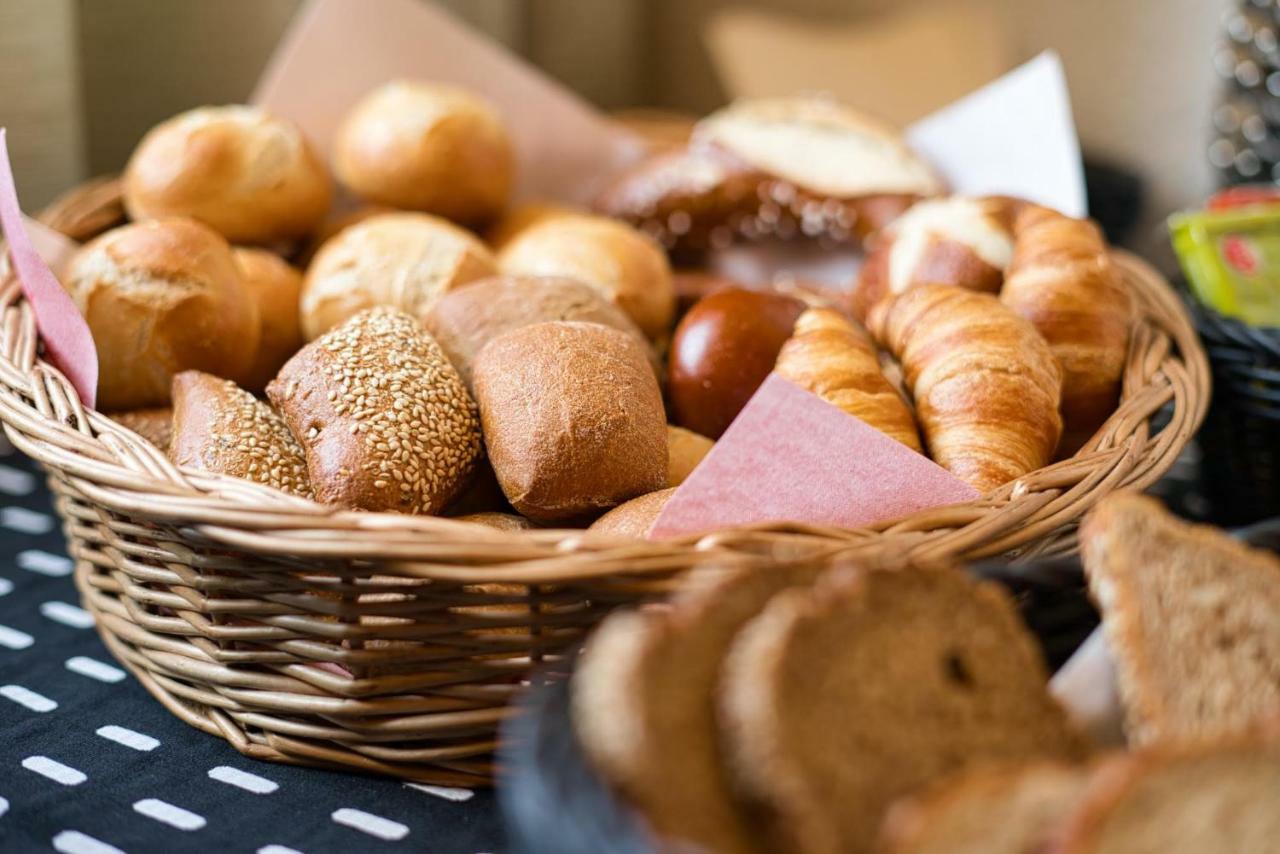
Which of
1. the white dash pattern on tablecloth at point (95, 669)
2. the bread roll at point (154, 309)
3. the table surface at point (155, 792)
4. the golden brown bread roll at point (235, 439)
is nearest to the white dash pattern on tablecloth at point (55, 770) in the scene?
the table surface at point (155, 792)

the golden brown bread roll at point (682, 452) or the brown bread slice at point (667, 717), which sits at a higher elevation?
the brown bread slice at point (667, 717)

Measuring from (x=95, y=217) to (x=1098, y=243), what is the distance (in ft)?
3.42

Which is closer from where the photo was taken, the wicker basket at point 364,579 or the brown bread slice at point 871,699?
the brown bread slice at point 871,699

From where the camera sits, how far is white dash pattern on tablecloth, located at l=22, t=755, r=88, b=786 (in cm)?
79

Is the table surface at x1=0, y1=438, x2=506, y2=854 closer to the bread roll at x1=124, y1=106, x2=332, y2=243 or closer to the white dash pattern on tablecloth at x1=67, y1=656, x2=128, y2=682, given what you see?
the white dash pattern on tablecloth at x1=67, y1=656, x2=128, y2=682

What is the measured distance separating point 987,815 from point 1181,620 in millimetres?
207

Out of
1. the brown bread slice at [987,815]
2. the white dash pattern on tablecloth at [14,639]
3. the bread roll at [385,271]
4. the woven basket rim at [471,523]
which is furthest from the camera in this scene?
the bread roll at [385,271]

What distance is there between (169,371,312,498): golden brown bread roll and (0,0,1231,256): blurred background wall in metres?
0.78

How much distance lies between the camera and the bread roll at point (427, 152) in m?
1.30

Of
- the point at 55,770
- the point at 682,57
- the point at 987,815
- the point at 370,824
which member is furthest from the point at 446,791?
→ the point at 682,57

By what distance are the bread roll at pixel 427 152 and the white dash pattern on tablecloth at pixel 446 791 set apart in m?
0.73

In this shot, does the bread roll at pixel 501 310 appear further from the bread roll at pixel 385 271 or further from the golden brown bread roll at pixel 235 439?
the golden brown bread roll at pixel 235 439

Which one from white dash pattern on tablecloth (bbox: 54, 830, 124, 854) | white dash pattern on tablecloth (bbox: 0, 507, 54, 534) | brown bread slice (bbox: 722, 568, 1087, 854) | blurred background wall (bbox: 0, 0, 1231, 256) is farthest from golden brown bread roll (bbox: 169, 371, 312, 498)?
blurred background wall (bbox: 0, 0, 1231, 256)

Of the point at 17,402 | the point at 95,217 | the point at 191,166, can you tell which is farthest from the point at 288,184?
the point at 17,402
